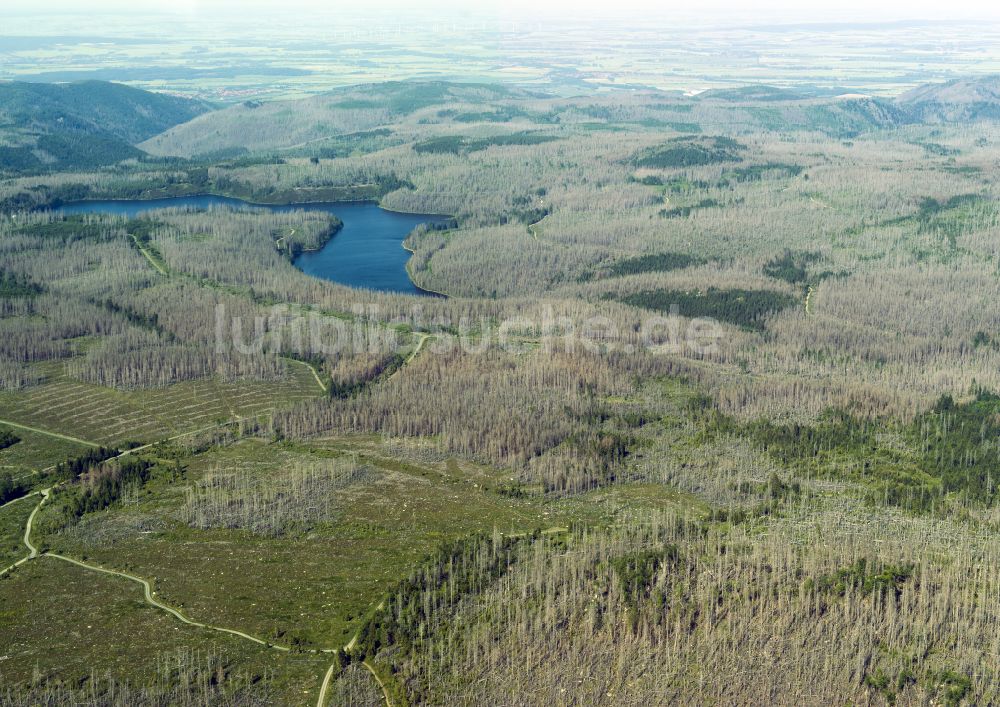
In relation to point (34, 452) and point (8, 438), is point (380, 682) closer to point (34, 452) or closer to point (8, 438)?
point (34, 452)

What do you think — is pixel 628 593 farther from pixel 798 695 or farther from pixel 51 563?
pixel 51 563

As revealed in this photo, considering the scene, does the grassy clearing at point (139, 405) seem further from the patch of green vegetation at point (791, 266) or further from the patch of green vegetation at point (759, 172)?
the patch of green vegetation at point (759, 172)

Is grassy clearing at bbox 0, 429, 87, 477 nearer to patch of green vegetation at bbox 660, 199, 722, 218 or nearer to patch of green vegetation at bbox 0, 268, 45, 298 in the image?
patch of green vegetation at bbox 0, 268, 45, 298

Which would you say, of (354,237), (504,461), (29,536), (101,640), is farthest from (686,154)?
(101,640)

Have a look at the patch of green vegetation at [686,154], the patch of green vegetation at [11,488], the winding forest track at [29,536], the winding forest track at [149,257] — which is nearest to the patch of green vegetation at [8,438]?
the patch of green vegetation at [11,488]

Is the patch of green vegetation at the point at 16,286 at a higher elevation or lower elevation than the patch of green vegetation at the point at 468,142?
lower

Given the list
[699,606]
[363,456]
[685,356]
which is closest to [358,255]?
[685,356]
